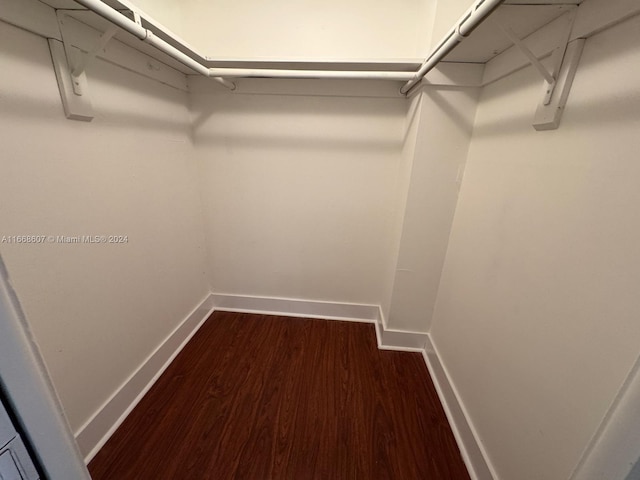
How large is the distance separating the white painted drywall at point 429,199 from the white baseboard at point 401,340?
4 cm

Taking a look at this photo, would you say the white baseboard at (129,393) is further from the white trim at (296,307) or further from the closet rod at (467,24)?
the closet rod at (467,24)

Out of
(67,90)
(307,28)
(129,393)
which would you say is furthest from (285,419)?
(307,28)

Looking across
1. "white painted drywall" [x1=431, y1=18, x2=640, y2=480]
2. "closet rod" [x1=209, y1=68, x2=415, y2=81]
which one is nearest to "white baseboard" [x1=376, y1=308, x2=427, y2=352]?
"white painted drywall" [x1=431, y1=18, x2=640, y2=480]

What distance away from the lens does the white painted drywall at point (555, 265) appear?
0.60m

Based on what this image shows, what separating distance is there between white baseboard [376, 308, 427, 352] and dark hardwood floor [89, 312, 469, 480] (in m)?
0.05

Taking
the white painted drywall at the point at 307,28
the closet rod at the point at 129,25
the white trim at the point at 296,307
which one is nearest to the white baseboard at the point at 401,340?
the white trim at the point at 296,307

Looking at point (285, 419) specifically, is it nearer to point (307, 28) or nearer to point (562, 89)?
point (562, 89)

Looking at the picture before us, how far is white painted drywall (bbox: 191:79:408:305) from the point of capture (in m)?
1.59

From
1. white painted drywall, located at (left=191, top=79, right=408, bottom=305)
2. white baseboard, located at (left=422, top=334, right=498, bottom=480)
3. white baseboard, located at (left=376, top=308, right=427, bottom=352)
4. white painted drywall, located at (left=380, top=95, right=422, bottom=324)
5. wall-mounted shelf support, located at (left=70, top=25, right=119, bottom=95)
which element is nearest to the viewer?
wall-mounted shelf support, located at (left=70, top=25, right=119, bottom=95)

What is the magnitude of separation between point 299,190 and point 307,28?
0.97 m

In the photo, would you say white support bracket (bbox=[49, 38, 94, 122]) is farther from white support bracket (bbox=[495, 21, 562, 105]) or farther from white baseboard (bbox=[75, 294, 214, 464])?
white support bracket (bbox=[495, 21, 562, 105])

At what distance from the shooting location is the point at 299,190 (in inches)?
68.8

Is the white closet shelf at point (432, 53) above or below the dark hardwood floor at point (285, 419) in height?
above

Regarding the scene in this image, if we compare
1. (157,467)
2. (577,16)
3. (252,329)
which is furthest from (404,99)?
(157,467)
